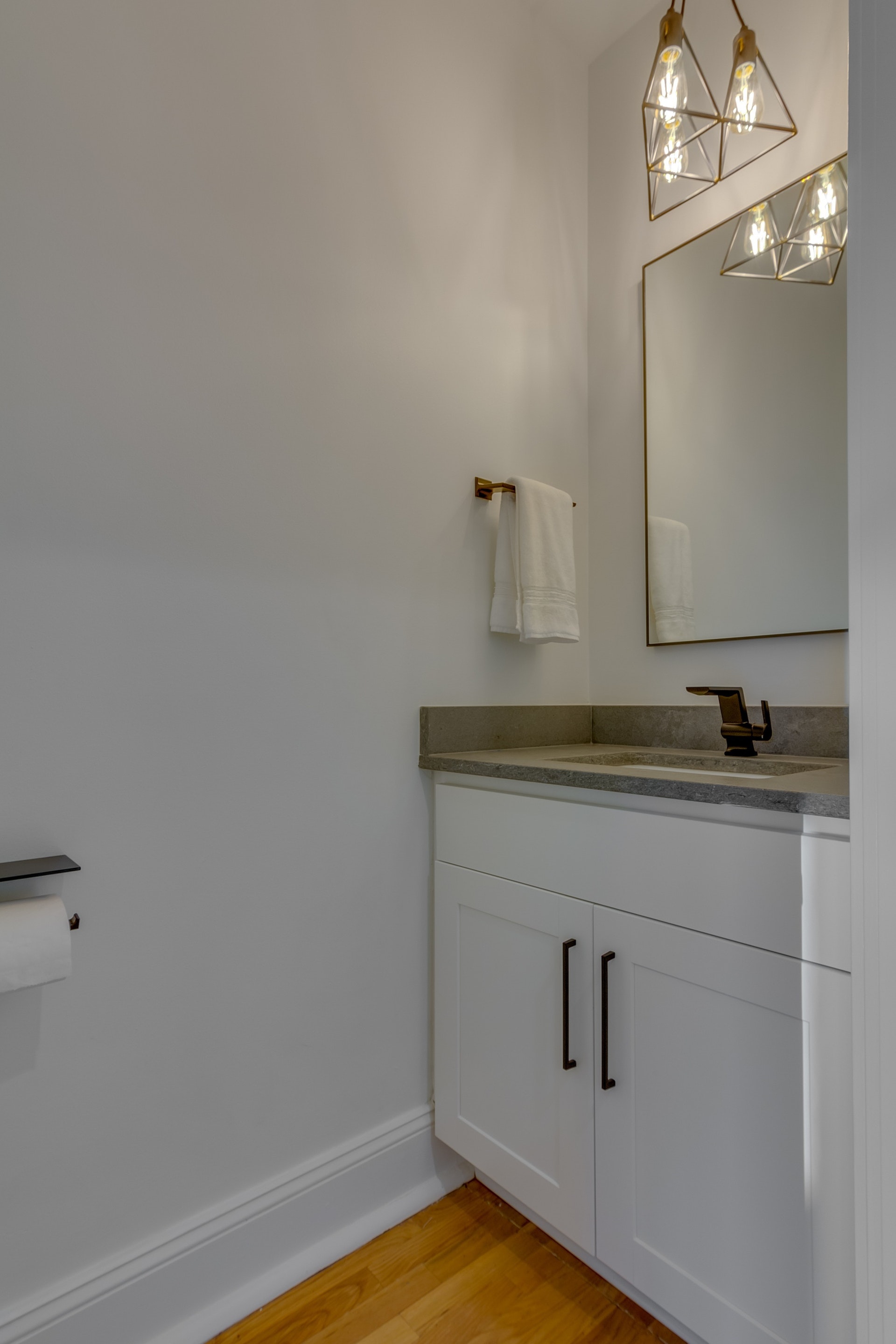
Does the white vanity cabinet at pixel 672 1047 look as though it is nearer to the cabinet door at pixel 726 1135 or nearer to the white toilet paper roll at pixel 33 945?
the cabinet door at pixel 726 1135

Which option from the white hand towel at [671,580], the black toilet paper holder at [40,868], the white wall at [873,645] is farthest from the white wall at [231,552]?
the white wall at [873,645]

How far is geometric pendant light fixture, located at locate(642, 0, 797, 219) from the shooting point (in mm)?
1342

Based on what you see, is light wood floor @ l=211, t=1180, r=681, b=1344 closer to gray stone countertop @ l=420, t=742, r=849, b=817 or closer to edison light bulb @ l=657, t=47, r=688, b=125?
gray stone countertop @ l=420, t=742, r=849, b=817

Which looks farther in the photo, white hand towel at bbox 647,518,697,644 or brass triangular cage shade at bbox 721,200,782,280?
white hand towel at bbox 647,518,697,644

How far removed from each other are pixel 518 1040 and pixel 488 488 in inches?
44.0

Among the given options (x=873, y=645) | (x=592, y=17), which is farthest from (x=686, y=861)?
(x=592, y=17)

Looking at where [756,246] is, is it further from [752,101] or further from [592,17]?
[592,17]

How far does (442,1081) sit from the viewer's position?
56.9 inches

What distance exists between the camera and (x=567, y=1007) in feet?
3.80

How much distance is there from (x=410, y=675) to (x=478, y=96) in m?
1.35

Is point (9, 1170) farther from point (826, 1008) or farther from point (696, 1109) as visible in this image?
point (826, 1008)

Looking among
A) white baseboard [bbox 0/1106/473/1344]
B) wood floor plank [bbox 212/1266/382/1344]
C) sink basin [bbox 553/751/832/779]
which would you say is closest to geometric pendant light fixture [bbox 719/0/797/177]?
sink basin [bbox 553/751/832/779]

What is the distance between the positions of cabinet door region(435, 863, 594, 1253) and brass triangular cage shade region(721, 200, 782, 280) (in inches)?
53.6

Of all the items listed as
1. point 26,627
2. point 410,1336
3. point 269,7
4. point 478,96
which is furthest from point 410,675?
point 478,96
